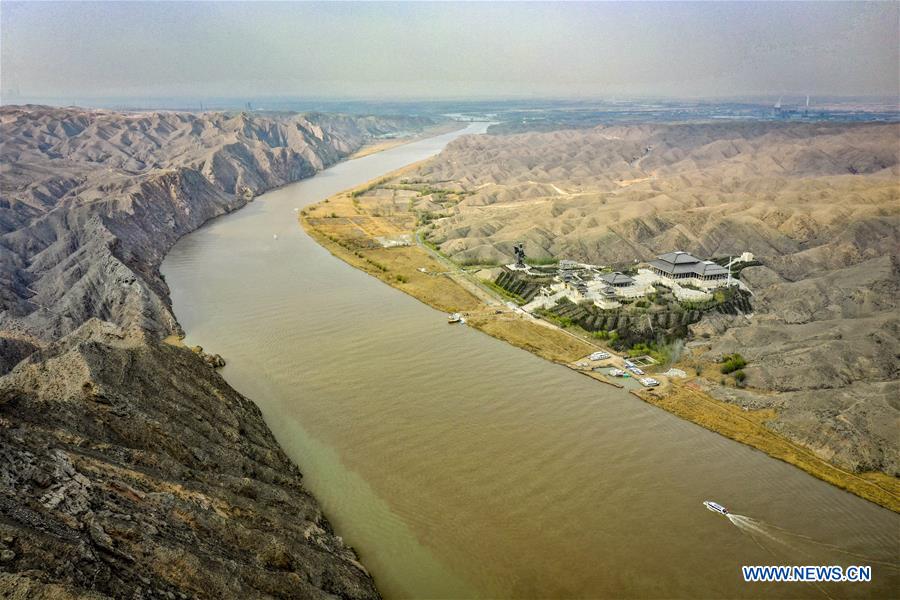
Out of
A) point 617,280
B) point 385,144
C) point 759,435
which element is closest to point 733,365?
point 759,435

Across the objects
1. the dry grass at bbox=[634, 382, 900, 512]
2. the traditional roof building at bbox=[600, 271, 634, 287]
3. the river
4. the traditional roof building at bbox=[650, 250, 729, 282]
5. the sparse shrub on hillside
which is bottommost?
the river

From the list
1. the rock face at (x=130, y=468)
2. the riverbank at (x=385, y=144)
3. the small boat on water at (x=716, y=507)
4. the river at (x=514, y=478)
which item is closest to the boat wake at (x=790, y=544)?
the river at (x=514, y=478)

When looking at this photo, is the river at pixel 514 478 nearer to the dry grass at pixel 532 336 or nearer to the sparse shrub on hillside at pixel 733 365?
the dry grass at pixel 532 336

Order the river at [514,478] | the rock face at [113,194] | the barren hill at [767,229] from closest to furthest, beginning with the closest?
the river at [514,478] → the barren hill at [767,229] → the rock face at [113,194]

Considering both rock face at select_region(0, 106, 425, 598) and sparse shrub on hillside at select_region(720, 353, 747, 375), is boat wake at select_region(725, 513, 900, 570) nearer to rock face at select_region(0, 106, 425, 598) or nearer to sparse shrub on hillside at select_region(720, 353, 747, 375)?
sparse shrub on hillside at select_region(720, 353, 747, 375)

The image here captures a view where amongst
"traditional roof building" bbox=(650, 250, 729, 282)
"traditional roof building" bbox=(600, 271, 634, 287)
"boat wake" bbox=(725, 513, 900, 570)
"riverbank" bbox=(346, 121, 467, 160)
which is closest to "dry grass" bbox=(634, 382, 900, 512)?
"boat wake" bbox=(725, 513, 900, 570)

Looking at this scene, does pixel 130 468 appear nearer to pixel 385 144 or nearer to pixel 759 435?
pixel 759 435
